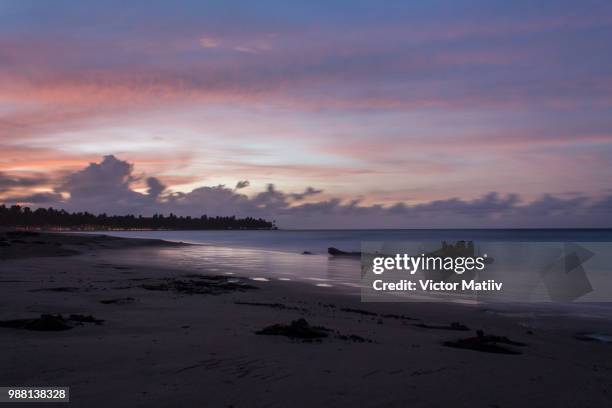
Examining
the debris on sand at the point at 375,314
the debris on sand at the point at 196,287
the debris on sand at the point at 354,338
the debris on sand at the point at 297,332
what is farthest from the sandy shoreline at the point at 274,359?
the debris on sand at the point at 196,287

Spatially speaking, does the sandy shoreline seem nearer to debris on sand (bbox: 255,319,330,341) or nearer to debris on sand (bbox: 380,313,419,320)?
debris on sand (bbox: 380,313,419,320)

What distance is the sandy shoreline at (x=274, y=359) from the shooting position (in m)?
5.63

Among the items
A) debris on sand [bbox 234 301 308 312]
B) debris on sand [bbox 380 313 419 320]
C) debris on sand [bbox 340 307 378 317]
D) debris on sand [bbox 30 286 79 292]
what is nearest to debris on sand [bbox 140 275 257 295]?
debris on sand [bbox 30 286 79 292]

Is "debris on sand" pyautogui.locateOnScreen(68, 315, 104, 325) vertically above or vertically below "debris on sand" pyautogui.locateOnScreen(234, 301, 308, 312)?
above

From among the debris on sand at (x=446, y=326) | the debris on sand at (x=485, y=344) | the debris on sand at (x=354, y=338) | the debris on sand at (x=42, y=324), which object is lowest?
the debris on sand at (x=446, y=326)

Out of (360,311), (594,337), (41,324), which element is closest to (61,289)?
(41,324)

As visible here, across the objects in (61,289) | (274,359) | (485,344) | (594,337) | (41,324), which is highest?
(41,324)

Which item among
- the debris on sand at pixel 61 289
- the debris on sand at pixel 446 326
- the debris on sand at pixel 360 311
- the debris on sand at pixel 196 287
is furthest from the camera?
the debris on sand at pixel 196 287

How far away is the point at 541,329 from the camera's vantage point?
12758 mm

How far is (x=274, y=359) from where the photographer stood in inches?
280

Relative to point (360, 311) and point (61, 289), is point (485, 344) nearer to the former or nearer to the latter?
point (360, 311)

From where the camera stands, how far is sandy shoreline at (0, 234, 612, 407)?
5.63 meters

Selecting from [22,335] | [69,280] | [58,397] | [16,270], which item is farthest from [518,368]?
[16,270]

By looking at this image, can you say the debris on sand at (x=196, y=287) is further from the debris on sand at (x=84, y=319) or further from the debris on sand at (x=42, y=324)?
the debris on sand at (x=42, y=324)
